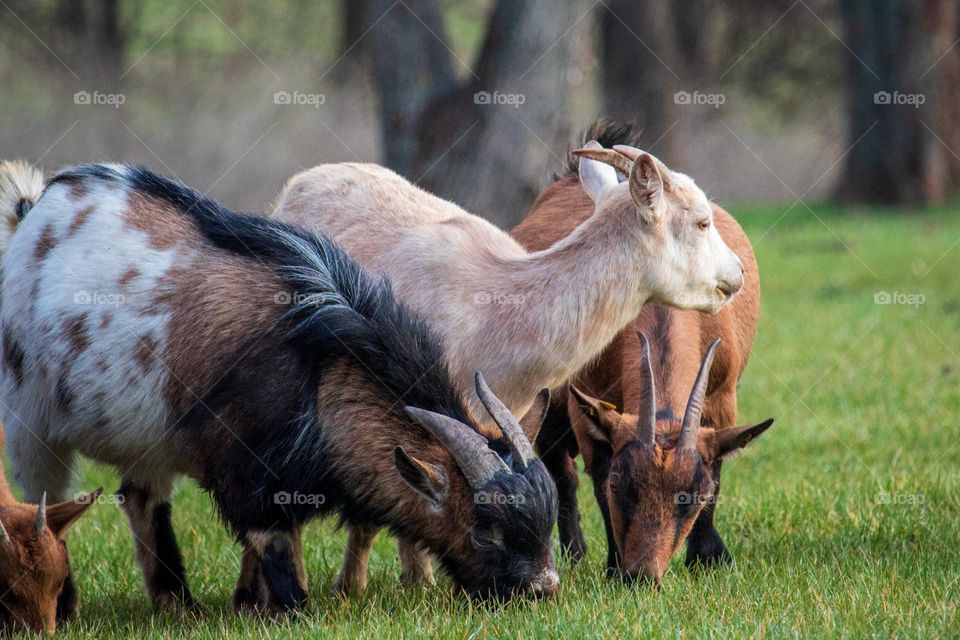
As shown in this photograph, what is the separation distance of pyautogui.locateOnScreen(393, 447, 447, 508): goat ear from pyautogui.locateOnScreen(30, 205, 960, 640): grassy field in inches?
17.8

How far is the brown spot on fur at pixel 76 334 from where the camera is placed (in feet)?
19.0

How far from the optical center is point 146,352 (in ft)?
18.6

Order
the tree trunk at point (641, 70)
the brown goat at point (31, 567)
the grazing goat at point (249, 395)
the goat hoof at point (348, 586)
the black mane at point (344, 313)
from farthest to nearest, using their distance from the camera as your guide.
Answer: the tree trunk at point (641, 70)
the goat hoof at point (348, 586)
the black mane at point (344, 313)
the grazing goat at point (249, 395)
the brown goat at point (31, 567)

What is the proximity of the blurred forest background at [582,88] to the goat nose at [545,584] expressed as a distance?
10.7m

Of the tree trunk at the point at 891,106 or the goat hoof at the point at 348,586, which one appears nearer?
the goat hoof at the point at 348,586

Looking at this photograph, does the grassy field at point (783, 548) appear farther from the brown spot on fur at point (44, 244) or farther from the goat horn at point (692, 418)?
the brown spot on fur at point (44, 244)

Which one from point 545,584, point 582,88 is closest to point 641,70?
point 582,88

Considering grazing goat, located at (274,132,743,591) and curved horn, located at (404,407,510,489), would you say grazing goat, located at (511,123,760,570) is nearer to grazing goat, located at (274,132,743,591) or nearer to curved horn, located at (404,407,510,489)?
grazing goat, located at (274,132,743,591)

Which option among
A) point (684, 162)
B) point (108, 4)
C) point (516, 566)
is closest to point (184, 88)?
point (108, 4)

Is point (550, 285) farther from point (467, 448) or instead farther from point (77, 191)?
point (77, 191)

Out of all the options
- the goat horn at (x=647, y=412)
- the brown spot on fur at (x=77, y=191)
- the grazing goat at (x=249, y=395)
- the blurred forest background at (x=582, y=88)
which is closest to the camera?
the grazing goat at (x=249, y=395)

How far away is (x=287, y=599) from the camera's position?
5.41 metres

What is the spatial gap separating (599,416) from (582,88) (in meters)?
10.4

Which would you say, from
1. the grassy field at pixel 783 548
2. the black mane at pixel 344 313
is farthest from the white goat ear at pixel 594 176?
the grassy field at pixel 783 548
